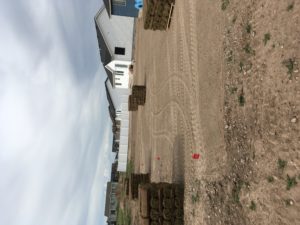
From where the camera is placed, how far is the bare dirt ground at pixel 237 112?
490 cm

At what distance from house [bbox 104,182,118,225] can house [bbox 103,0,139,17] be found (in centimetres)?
2732

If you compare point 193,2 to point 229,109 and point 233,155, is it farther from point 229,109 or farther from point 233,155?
point 233,155

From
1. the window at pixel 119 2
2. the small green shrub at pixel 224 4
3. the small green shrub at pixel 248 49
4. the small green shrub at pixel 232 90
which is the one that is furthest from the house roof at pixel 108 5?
the small green shrub at pixel 248 49

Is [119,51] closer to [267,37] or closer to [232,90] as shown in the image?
[232,90]

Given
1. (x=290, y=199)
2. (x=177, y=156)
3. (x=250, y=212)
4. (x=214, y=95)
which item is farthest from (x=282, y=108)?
(x=177, y=156)

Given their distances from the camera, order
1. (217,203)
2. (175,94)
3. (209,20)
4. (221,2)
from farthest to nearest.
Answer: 1. (175,94)
2. (209,20)
3. (221,2)
4. (217,203)

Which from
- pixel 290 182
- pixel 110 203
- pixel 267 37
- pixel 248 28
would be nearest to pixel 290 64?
pixel 267 37

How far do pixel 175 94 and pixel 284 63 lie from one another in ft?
22.4

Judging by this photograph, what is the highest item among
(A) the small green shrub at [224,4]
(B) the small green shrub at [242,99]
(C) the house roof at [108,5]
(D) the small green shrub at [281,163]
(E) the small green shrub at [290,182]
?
(C) the house roof at [108,5]

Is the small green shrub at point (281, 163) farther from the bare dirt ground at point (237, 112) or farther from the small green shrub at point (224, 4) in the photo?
the small green shrub at point (224, 4)

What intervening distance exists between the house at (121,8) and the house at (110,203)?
2732cm

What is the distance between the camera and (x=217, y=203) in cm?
706

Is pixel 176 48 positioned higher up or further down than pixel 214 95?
higher up

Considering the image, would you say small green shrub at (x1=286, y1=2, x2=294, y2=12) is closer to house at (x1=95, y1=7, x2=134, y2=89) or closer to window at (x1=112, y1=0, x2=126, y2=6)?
house at (x1=95, y1=7, x2=134, y2=89)
